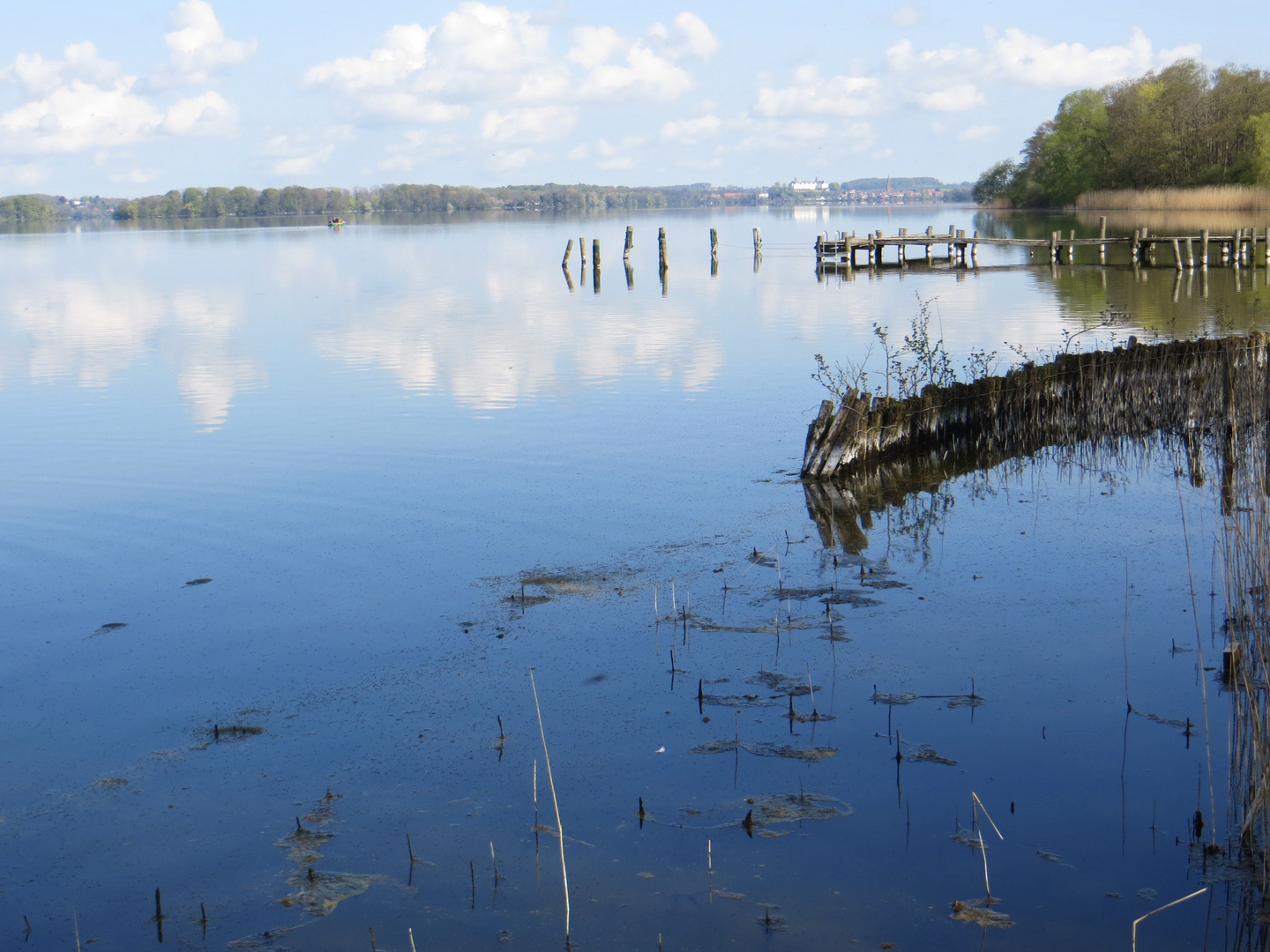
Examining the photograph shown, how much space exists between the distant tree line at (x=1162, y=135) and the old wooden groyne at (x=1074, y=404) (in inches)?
2866

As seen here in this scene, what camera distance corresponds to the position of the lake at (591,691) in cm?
523

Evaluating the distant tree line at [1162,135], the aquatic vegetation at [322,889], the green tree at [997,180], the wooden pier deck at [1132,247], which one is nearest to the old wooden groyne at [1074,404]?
the aquatic vegetation at [322,889]

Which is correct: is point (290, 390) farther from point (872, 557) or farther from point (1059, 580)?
point (1059, 580)

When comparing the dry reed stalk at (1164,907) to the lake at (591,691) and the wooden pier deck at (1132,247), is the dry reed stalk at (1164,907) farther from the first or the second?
the wooden pier deck at (1132,247)

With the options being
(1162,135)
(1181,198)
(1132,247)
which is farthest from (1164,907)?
(1162,135)

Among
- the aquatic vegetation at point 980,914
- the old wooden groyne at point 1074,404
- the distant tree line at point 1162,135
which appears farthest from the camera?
the distant tree line at point 1162,135

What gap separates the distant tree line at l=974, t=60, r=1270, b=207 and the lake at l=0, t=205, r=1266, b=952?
255 feet

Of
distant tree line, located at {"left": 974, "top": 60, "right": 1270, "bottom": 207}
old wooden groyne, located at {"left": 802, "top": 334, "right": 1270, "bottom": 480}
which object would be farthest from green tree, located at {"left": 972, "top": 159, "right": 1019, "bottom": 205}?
old wooden groyne, located at {"left": 802, "top": 334, "right": 1270, "bottom": 480}

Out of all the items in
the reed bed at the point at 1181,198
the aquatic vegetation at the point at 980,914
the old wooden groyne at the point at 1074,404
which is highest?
the reed bed at the point at 1181,198

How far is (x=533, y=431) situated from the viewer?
54.1ft

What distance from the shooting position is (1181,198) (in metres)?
81.2

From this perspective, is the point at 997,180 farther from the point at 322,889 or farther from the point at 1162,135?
the point at 322,889

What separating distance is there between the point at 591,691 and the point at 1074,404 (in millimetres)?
9153

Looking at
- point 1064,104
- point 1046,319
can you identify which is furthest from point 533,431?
point 1064,104
